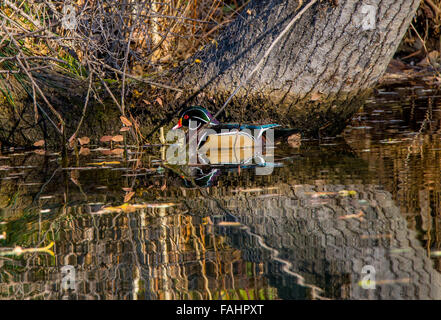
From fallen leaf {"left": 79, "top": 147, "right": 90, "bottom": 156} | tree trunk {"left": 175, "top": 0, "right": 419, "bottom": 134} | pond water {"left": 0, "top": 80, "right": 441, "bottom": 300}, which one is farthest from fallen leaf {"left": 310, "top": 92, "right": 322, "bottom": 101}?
fallen leaf {"left": 79, "top": 147, "right": 90, "bottom": 156}

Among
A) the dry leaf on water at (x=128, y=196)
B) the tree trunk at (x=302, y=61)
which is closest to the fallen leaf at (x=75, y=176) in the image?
the dry leaf on water at (x=128, y=196)

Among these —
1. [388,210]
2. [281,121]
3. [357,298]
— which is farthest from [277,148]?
[357,298]

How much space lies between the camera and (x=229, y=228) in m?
3.99

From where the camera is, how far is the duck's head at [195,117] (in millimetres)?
6863

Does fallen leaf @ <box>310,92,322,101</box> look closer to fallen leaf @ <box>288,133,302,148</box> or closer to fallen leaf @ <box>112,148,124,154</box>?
fallen leaf @ <box>288,133,302,148</box>

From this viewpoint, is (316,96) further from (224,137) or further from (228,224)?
(228,224)

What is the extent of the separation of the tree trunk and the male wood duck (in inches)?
11.5

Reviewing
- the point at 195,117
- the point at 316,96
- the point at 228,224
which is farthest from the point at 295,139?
the point at 228,224

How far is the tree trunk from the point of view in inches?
251

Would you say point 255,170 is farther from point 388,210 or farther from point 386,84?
point 386,84

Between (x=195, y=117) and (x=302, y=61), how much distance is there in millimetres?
1184

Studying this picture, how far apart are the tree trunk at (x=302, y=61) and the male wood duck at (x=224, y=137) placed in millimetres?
292

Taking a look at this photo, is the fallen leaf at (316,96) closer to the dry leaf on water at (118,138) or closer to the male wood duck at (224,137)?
the male wood duck at (224,137)

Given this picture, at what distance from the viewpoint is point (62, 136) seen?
6.74 meters
